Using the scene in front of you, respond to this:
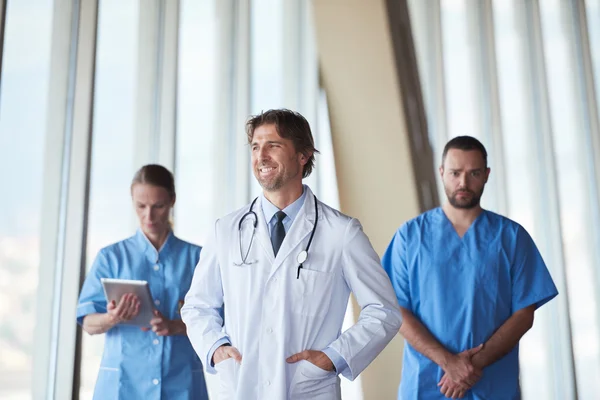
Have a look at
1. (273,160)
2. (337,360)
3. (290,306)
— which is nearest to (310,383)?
Result: (337,360)

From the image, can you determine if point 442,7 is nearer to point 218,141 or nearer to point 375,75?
point 375,75

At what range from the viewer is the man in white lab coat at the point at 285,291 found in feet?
5.45

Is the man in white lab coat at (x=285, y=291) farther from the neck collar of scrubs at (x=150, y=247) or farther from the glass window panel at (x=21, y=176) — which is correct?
the glass window panel at (x=21, y=176)

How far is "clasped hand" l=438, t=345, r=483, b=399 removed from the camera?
235 centimetres

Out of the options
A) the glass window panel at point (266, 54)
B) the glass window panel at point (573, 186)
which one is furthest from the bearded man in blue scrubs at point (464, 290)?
the glass window panel at point (573, 186)

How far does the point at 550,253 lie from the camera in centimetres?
392

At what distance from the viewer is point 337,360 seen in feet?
5.42

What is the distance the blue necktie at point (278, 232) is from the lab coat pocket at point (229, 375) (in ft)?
1.07

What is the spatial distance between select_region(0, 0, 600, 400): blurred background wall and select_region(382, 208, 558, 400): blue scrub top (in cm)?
119

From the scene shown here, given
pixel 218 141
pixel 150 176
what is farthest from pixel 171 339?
pixel 218 141

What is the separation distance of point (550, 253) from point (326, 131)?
1545 mm

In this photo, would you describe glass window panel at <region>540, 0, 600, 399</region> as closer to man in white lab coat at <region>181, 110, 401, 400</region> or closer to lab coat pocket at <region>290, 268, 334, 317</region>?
man in white lab coat at <region>181, 110, 401, 400</region>

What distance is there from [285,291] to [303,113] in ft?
7.43

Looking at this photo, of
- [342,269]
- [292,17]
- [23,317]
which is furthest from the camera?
[292,17]
